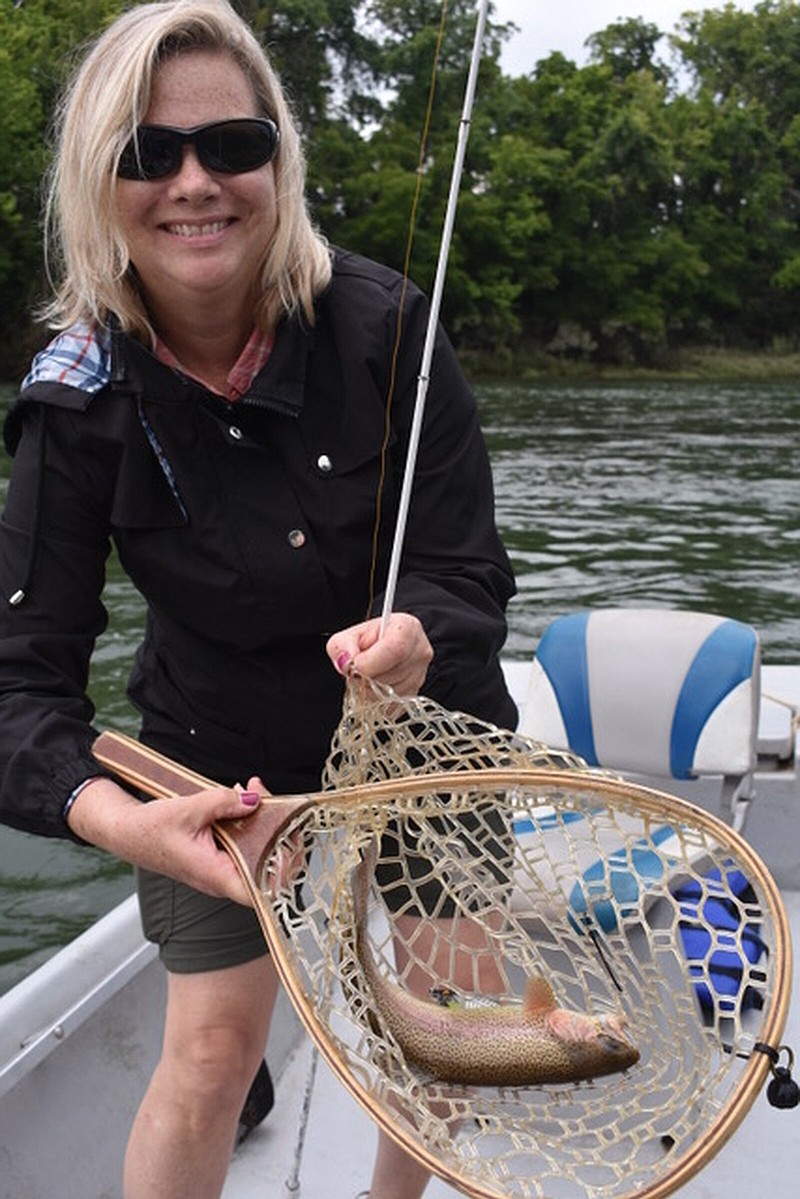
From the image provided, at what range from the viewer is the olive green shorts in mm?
2000

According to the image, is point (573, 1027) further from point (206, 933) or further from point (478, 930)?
point (206, 933)

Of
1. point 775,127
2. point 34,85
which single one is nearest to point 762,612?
point 34,85

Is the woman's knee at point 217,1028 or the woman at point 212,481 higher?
the woman at point 212,481

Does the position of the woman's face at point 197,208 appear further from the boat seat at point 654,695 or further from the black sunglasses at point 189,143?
the boat seat at point 654,695

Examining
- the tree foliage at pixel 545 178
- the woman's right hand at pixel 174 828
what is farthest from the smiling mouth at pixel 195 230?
the tree foliage at pixel 545 178

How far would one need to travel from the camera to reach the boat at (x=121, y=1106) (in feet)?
8.26

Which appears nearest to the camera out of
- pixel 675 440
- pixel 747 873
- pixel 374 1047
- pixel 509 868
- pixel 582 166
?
pixel 747 873

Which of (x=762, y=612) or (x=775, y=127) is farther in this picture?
(x=775, y=127)

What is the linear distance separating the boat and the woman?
0.53 meters

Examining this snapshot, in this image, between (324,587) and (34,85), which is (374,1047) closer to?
(324,587)

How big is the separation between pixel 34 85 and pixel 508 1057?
38583 mm

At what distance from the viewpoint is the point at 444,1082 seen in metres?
1.69

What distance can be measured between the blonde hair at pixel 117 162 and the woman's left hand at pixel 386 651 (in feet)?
1.63

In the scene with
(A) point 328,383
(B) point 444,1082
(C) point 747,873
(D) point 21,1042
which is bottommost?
(D) point 21,1042
